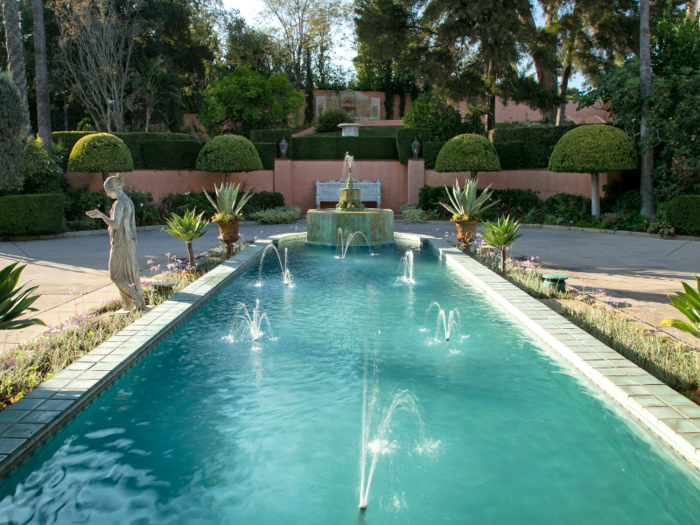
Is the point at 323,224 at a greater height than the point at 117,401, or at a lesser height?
greater

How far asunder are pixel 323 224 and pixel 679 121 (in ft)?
31.4

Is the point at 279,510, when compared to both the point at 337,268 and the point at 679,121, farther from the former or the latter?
the point at 679,121

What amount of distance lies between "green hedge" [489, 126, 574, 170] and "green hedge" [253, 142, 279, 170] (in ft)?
25.6

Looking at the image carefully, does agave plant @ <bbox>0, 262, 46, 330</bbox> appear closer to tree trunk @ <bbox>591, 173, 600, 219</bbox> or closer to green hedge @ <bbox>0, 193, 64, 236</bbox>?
green hedge @ <bbox>0, 193, 64, 236</bbox>

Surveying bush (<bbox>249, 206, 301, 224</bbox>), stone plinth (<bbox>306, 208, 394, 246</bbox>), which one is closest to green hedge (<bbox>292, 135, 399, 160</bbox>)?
bush (<bbox>249, 206, 301, 224</bbox>)

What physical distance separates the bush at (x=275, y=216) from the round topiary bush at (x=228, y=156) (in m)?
1.49

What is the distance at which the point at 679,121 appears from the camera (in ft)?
44.3

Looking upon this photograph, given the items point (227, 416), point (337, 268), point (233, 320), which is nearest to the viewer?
point (227, 416)

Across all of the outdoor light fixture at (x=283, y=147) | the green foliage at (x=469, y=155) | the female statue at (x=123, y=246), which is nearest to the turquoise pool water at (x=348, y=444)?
the female statue at (x=123, y=246)

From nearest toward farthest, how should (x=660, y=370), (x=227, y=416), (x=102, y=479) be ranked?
1. (x=102, y=479)
2. (x=227, y=416)
3. (x=660, y=370)

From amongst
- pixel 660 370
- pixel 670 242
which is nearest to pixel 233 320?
pixel 660 370

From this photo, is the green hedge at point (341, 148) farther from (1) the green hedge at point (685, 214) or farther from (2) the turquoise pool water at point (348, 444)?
(2) the turquoise pool water at point (348, 444)

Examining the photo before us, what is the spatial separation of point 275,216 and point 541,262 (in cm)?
948

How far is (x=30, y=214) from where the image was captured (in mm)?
12461
